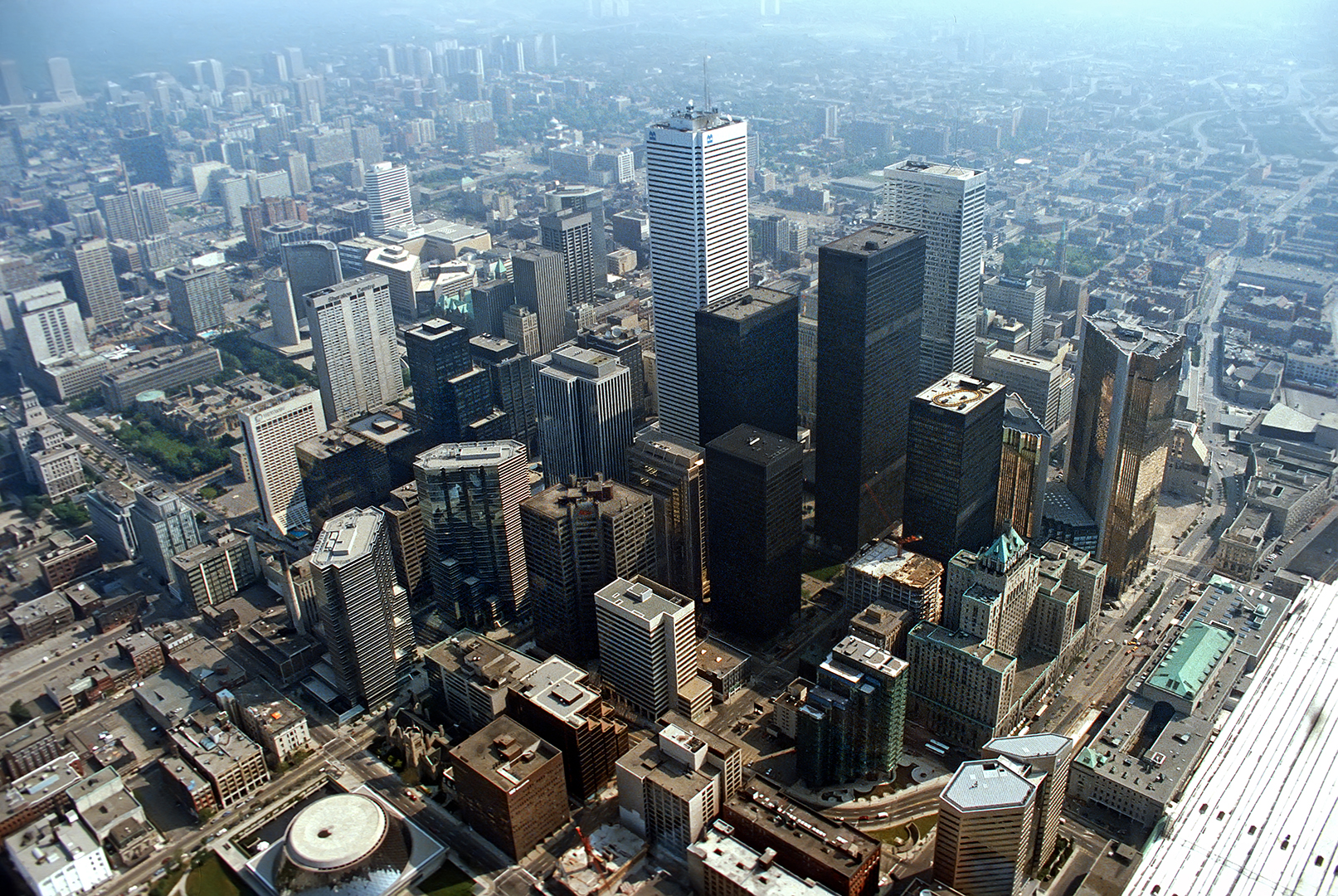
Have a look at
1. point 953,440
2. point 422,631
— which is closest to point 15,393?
point 422,631

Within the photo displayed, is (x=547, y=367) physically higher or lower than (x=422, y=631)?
higher

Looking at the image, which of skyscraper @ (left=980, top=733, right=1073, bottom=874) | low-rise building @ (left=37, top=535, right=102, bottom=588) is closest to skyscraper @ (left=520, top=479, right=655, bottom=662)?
skyscraper @ (left=980, top=733, right=1073, bottom=874)

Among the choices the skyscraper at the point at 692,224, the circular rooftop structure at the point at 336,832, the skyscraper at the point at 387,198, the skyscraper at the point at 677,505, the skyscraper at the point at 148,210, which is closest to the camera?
the circular rooftop structure at the point at 336,832

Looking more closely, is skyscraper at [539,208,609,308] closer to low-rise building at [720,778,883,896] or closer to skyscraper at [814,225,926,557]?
skyscraper at [814,225,926,557]

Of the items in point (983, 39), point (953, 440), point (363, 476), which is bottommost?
point (363, 476)

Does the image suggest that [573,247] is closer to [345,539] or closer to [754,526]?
[754,526]

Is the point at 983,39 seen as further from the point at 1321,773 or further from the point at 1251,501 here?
the point at 1321,773

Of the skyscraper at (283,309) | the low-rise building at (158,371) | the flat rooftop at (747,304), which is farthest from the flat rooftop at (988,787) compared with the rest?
the skyscraper at (283,309)

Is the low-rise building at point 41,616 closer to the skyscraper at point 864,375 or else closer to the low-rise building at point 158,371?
the low-rise building at point 158,371
